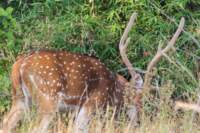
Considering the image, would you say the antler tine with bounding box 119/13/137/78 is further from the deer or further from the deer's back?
the deer's back

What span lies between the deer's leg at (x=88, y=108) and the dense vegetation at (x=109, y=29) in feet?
3.82

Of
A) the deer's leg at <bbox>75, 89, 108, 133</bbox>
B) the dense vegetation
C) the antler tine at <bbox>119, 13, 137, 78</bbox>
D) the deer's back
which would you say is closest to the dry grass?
the deer's leg at <bbox>75, 89, 108, 133</bbox>

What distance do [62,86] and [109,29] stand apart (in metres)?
1.81

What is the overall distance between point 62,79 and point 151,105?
3.03 feet

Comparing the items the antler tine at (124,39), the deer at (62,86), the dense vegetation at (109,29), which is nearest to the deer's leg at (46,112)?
the deer at (62,86)

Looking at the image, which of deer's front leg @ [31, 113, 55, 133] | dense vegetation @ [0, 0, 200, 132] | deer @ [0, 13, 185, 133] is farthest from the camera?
dense vegetation @ [0, 0, 200, 132]

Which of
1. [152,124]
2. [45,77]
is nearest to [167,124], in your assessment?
[152,124]

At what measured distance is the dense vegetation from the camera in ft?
26.4

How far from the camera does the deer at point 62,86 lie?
254 inches

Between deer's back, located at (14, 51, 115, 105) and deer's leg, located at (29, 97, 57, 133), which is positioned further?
deer's back, located at (14, 51, 115, 105)

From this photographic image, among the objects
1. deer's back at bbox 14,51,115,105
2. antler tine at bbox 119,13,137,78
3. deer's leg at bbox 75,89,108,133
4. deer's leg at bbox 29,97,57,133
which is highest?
antler tine at bbox 119,13,137,78

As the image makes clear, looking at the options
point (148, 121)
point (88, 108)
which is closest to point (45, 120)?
point (88, 108)

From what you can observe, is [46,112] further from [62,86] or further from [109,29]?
[109,29]

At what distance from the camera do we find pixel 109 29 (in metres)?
8.20
